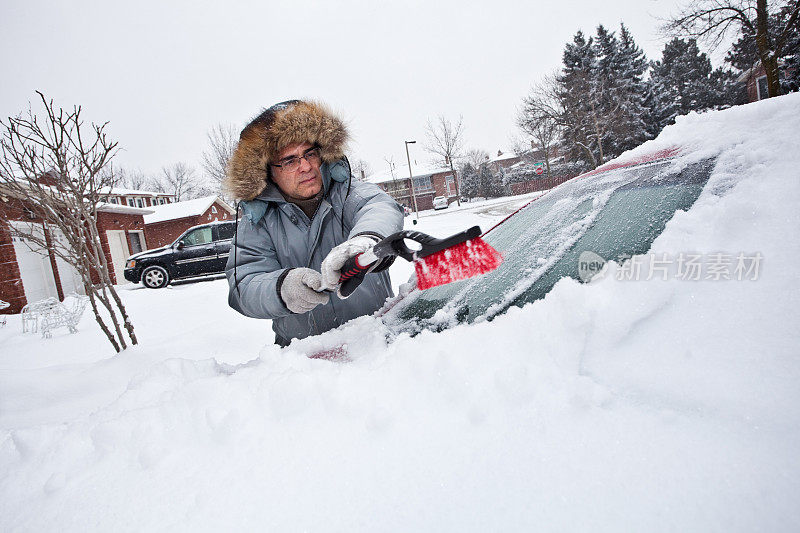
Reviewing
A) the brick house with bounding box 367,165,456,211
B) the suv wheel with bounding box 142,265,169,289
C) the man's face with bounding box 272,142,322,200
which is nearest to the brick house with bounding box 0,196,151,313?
the suv wheel with bounding box 142,265,169,289

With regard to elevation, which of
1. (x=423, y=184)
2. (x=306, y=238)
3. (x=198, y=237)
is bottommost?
(x=306, y=238)

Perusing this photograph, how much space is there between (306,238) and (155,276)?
10639 mm

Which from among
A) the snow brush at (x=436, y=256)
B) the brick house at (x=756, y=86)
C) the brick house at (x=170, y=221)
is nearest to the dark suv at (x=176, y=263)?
the snow brush at (x=436, y=256)

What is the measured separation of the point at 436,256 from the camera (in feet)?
4.34

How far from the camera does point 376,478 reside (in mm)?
712

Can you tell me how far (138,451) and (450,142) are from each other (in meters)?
38.4

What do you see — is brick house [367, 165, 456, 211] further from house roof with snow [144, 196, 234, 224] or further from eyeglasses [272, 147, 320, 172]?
eyeglasses [272, 147, 320, 172]

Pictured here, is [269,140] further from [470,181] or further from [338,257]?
[470,181]

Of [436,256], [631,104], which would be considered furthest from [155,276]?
[631,104]

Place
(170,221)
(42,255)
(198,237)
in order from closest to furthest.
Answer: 1. (42,255)
2. (198,237)
3. (170,221)

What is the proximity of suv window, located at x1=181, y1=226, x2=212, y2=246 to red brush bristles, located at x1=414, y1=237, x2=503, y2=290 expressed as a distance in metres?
10.9

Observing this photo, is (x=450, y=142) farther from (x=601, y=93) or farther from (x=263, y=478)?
(x=263, y=478)

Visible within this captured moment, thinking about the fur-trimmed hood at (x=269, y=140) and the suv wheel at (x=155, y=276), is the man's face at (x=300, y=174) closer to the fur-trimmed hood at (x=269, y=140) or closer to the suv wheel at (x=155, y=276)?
the fur-trimmed hood at (x=269, y=140)

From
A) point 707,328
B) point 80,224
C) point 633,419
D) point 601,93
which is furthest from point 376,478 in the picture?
point 601,93
